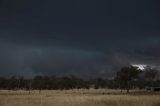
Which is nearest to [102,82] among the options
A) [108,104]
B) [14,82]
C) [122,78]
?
[14,82]

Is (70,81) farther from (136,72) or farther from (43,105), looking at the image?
(43,105)

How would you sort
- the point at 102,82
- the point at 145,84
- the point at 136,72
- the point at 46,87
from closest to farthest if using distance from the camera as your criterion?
the point at 136,72, the point at 46,87, the point at 145,84, the point at 102,82

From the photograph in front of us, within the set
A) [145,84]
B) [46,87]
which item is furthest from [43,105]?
[145,84]

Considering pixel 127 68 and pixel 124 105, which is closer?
pixel 124 105

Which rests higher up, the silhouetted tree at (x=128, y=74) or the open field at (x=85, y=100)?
the silhouetted tree at (x=128, y=74)

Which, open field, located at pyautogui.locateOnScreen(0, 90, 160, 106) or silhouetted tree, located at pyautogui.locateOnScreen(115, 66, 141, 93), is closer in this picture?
open field, located at pyautogui.locateOnScreen(0, 90, 160, 106)

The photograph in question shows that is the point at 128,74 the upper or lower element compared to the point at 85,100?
upper

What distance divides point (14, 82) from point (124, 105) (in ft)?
342

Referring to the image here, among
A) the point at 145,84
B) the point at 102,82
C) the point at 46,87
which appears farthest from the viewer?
the point at 102,82

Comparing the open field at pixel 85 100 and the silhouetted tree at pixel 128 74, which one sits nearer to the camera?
the open field at pixel 85 100

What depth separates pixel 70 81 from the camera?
129 metres

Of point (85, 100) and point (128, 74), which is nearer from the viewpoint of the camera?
point (85, 100)

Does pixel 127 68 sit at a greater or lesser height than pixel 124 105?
greater

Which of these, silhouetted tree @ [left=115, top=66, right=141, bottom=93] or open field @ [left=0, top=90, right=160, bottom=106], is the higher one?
silhouetted tree @ [left=115, top=66, right=141, bottom=93]
